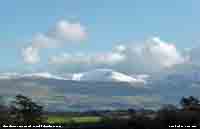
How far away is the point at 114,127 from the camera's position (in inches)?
5492

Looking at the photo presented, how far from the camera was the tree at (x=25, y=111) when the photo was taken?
607ft

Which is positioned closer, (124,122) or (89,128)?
(124,122)

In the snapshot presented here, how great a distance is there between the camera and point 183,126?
137m

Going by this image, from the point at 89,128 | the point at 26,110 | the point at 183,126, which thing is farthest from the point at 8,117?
the point at 183,126

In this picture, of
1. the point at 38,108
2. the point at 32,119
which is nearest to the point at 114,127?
the point at 32,119

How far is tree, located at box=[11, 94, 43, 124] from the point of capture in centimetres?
18500

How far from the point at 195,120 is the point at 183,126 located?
12388 millimetres

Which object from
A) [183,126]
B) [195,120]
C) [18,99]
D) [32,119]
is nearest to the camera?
[183,126]

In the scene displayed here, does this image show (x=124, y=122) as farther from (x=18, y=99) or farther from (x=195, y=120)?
(x=18, y=99)

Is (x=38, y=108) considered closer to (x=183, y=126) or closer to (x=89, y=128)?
(x=89, y=128)

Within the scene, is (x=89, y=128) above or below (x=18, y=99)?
below

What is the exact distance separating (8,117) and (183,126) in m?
69.2

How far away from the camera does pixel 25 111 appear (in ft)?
634

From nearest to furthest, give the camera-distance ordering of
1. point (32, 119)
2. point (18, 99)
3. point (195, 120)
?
point (195, 120), point (32, 119), point (18, 99)
